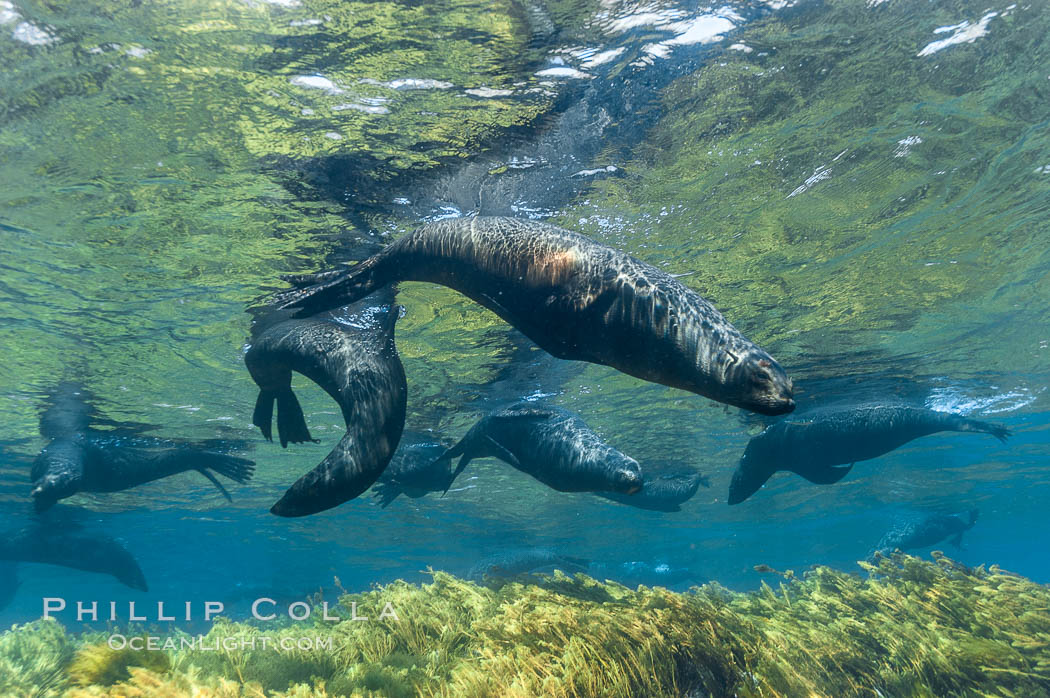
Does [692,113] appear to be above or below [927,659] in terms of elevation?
above

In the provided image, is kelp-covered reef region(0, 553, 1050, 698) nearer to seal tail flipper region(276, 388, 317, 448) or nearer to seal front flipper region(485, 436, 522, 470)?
seal front flipper region(485, 436, 522, 470)

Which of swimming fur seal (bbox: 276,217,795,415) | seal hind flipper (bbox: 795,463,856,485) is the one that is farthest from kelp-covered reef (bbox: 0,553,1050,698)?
swimming fur seal (bbox: 276,217,795,415)

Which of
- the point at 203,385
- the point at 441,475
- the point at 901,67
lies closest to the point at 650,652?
the point at 441,475

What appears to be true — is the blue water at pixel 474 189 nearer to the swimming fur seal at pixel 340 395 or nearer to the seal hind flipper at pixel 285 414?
the swimming fur seal at pixel 340 395

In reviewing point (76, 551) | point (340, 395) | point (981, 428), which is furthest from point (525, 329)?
point (76, 551)

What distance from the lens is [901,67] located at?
6.25 m

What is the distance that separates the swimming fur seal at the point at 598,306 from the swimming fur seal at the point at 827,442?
7.48 meters

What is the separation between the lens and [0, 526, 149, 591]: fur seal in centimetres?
1514

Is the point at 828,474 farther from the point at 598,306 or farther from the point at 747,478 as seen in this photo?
the point at 598,306

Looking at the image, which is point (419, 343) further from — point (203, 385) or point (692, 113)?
point (692, 113)

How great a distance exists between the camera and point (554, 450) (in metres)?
6.08

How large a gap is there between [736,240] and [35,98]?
380 inches

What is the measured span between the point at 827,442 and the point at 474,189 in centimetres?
786

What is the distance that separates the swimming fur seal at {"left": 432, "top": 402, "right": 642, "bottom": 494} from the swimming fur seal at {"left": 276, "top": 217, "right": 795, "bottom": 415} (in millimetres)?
2232
